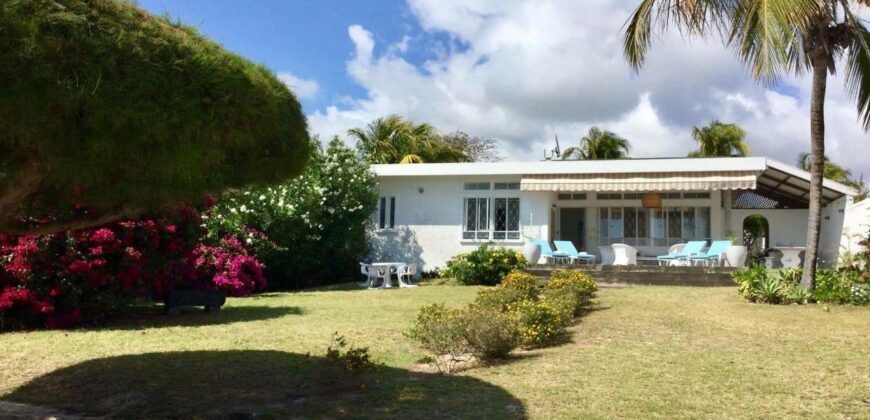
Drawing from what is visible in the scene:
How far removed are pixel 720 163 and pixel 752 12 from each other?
30.4 ft

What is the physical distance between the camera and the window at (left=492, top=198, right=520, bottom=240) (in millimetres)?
20172

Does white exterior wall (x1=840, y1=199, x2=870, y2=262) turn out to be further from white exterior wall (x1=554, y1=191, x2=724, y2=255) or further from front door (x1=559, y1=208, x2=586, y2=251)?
front door (x1=559, y1=208, x2=586, y2=251)

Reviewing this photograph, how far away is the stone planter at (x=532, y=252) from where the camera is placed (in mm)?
18688

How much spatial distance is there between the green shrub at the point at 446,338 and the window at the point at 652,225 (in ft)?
49.5

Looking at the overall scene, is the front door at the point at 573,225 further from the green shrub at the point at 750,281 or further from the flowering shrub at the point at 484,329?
the flowering shrub at the point at 484,329

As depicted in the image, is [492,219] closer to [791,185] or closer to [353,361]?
[791,185]

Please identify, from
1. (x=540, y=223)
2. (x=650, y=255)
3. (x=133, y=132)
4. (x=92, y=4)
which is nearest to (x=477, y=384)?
(x=133, y=132)

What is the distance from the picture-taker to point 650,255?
21219 mm

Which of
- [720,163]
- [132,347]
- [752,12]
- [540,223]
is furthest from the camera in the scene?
[540,223]

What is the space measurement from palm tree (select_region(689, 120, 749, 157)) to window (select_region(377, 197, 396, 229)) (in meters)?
16.4

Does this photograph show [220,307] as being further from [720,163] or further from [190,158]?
[720,163]

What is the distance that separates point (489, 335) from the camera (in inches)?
281

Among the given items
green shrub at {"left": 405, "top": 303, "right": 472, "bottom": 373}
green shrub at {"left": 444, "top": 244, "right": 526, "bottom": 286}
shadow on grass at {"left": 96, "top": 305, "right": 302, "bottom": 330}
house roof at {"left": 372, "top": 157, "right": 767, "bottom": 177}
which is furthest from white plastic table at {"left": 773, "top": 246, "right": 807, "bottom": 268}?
green shrub at {"left": 405, "top": 303, "right": 472, "bottom": 373}

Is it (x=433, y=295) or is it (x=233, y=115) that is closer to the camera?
(x=233, y=115)
